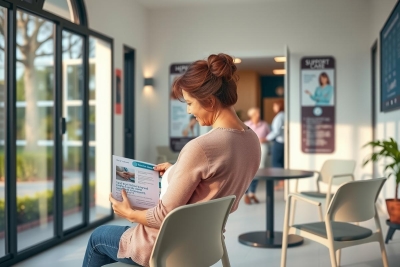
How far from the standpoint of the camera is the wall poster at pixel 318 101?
292 inches

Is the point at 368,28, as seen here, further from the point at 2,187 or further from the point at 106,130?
the point at 2,187

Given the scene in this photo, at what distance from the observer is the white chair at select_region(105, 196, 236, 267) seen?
179cm

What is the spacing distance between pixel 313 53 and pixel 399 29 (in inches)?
112

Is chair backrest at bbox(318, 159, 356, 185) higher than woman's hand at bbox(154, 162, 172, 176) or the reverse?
the reverse

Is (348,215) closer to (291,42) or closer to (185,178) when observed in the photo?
(185,178)

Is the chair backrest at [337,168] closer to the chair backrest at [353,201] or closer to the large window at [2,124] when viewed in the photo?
the chair backrest at [353,201]

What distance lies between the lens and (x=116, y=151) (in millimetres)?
6363

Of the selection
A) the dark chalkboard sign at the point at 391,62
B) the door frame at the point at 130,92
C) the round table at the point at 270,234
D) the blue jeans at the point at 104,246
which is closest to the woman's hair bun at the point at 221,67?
the blue jeans at the point at 104,246

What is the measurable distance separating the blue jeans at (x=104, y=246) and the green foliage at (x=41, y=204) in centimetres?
278

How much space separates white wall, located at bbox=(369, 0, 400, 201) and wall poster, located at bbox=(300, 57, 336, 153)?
71 cm

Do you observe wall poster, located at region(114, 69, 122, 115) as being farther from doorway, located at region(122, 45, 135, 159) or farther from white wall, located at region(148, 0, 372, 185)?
white wall, located at region(148, 0, 372, 185)

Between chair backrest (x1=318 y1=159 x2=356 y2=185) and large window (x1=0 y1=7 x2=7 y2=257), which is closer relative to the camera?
large window (x1=0 y1=7 x2=7 y2=257)

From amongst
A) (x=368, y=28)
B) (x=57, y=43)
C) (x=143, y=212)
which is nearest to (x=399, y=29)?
(x=368, y=28)

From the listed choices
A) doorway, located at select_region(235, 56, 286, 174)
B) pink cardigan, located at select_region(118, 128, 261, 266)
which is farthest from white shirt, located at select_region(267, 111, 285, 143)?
pink cardigan, located at select_region(118, 128, 261, 266)
